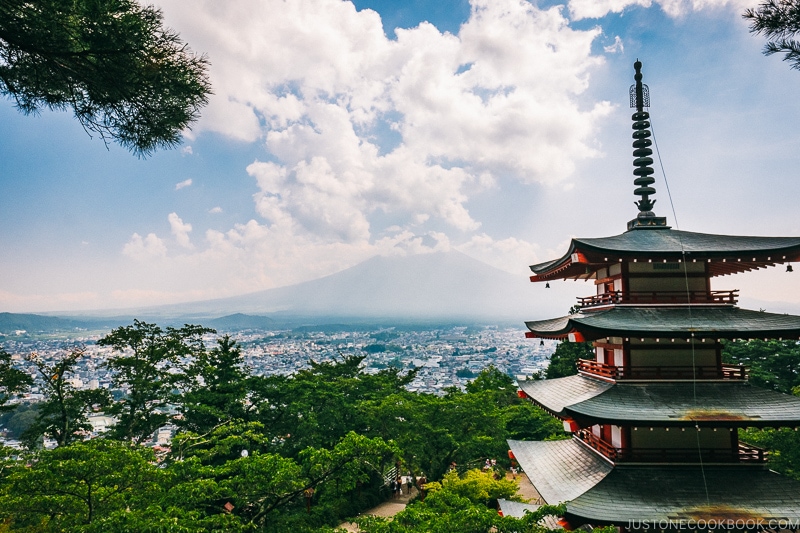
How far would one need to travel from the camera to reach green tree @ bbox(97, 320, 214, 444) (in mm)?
17672

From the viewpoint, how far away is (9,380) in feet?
50.2

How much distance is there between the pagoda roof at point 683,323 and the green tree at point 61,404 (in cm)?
1771

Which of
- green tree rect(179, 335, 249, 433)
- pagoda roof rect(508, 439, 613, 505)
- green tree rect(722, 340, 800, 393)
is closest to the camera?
pagoda roof rect(508, 439, 613, 505)

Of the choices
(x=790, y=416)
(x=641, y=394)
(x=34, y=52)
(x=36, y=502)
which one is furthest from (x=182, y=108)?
(x=790, y=416)

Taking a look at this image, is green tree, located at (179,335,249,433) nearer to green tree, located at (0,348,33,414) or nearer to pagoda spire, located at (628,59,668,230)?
green tree, located at (0,348,33,414)

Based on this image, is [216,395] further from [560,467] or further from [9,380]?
[560,467]

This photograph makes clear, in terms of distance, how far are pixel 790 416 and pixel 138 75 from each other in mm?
10774

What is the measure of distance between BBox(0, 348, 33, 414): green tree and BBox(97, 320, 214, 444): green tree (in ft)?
8.47

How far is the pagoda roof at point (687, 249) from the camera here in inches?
326

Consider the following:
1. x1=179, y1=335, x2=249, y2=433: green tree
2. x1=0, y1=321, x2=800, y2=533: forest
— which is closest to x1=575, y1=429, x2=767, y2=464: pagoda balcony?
x1=0, y1=321, x2=800, y2=533: forest

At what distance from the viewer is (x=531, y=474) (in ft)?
30.0

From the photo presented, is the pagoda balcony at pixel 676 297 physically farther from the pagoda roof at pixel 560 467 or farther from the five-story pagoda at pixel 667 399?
the pagoda roof at pixel 560 467

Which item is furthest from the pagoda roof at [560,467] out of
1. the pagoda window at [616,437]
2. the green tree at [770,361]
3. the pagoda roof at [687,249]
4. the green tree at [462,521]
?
the green tree at [770,361]

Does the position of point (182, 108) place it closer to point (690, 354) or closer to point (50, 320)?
point (690, 354)
